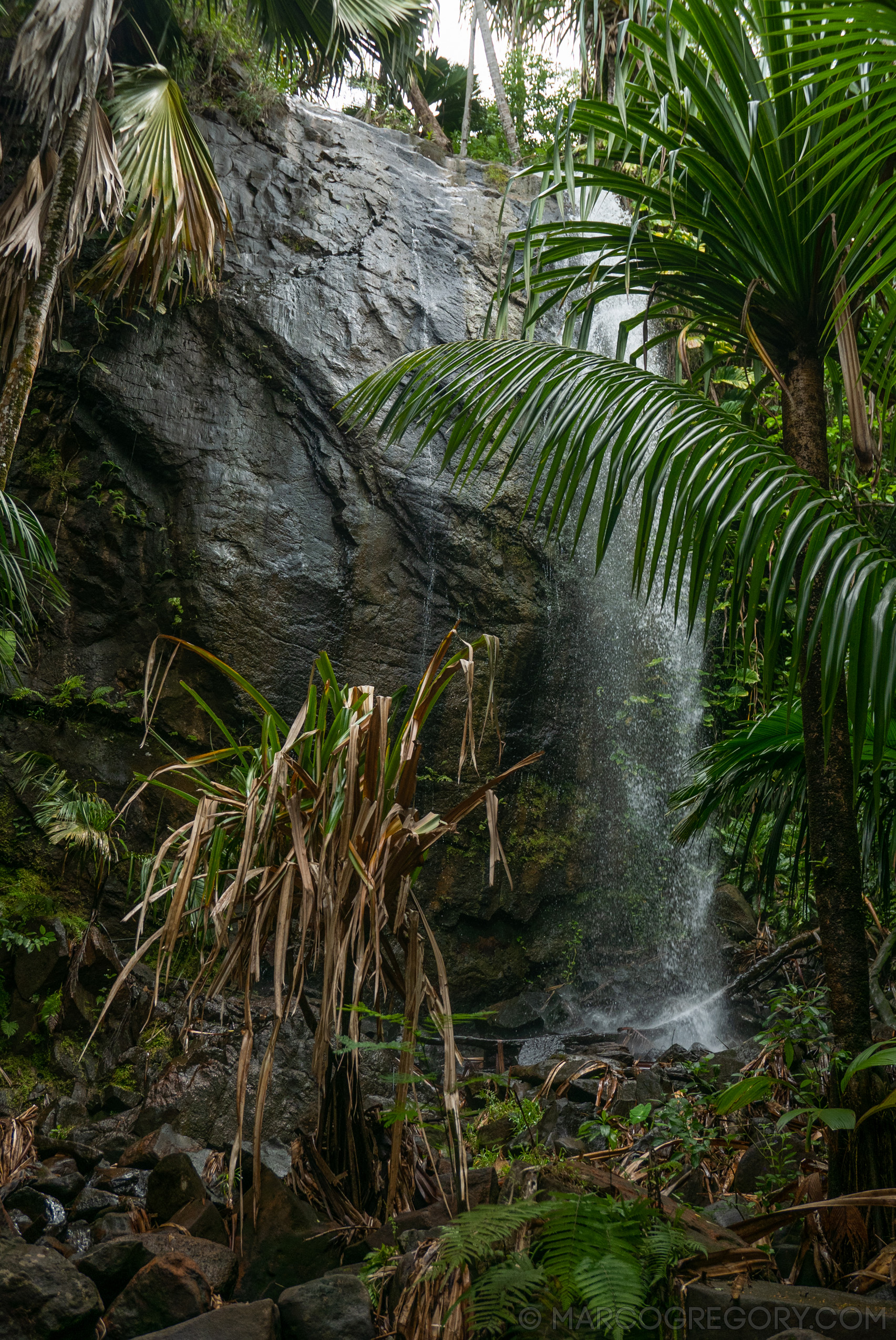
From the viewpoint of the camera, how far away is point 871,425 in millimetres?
2490

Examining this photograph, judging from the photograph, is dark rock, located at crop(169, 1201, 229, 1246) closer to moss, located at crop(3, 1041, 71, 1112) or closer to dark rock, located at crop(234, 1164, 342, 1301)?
dark rock, located at crop(234, 1164, 342, 1301)

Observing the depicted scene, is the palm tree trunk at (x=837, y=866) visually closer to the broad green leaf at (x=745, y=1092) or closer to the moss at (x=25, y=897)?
the broad green leaf at (x=745, y=1092)

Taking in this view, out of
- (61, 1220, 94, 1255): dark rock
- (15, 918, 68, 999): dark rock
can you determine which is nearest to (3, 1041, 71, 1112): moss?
(15, 918, 68, 999): dark rock

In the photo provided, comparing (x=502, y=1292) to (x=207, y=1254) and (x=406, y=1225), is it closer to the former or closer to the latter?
(x=406, y=1225)

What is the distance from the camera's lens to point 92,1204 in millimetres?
2783

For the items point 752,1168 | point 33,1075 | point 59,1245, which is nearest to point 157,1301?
point 59,1245

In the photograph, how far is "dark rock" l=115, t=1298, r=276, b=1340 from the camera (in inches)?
69.7

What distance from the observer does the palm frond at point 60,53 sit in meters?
4.21

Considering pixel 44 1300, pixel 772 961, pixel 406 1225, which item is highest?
pixel 772 961

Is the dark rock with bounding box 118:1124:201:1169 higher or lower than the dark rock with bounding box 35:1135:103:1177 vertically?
higher

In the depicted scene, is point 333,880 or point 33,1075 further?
point 33,1075

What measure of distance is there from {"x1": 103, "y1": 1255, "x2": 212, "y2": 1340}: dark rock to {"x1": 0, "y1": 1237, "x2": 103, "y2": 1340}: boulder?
0.06 metres

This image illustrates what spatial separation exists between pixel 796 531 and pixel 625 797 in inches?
221

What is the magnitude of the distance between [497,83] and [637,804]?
802cm
